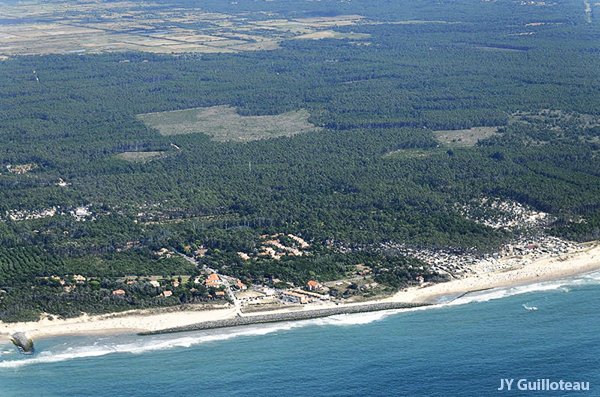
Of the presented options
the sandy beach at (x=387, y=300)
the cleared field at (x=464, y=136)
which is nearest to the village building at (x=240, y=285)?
the sandy beach at (x=387, y=300)

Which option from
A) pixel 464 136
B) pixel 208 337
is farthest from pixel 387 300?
pixel 464 136

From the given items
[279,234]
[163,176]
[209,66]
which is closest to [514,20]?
[209,66]

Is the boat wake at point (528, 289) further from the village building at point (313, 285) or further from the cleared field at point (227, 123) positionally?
the cleared field at point (227, 123)

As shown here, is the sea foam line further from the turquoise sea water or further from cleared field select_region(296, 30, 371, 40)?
cleared field select_region(296, 30, 371, 40)

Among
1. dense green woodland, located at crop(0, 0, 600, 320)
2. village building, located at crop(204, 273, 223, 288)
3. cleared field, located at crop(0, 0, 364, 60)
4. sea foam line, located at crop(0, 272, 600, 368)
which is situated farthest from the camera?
cleared field, located at crop(0, 0, 364, 60)

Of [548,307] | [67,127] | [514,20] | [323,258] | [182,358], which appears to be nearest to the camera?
[182,358]

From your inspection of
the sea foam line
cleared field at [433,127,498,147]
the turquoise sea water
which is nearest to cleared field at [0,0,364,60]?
cleared field at [433,127,498,147]

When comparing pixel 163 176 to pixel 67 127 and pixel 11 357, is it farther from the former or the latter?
pixel 11 357
